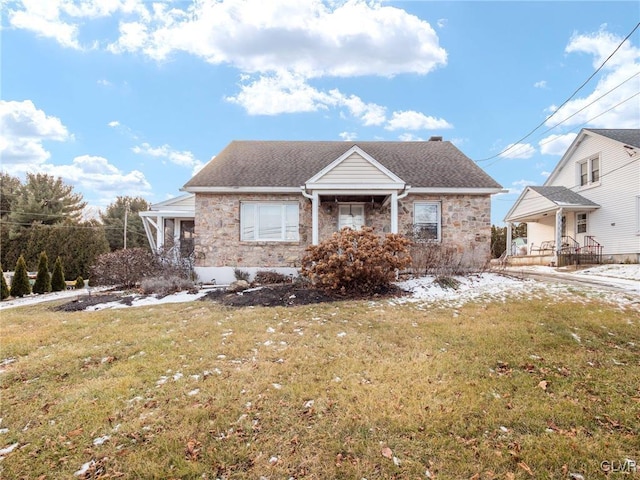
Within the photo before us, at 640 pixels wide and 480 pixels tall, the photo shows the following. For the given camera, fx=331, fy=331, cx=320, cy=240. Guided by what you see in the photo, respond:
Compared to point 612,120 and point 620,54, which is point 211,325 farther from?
point 612,120

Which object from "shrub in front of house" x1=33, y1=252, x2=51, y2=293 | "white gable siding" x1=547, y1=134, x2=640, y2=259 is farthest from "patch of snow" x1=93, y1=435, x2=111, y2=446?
"white gable siding" x1=547, y1=134, x2=640, y2=259

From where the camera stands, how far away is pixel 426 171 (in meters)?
12.7

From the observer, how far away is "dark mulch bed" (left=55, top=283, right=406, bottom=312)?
7.89 m

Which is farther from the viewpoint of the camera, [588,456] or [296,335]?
[296,335]

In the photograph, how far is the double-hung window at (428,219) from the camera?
11938 millimetres

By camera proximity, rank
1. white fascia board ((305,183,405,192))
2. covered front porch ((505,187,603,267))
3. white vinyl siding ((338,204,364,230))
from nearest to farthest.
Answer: white fascia board ((305,183,405,192)), white vinyl siding ((338,204,364,230)), covered front porch ((505,187,603,267))

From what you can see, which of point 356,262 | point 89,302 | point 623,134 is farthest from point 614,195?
point 89,302

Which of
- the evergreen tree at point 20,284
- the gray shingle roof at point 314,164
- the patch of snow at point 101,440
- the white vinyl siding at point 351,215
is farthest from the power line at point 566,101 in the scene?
the evergreen tree at point 20,284

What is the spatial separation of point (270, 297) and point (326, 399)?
4.90 m

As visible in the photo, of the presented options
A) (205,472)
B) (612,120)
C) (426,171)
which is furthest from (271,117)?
(612,120)

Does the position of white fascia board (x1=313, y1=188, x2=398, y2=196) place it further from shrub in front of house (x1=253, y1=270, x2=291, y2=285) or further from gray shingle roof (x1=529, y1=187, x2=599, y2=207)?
gray shingle roof (x1=529, y1=187, x2=599, y2=207)

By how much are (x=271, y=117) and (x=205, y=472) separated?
57.8ft

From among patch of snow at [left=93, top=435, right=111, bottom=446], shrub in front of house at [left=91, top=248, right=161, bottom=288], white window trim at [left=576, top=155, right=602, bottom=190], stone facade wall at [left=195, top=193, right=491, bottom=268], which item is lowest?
patch of snow at [left=93, top=435, right=111, bottom=446]

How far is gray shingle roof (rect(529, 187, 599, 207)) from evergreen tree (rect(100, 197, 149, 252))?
35935 mm
